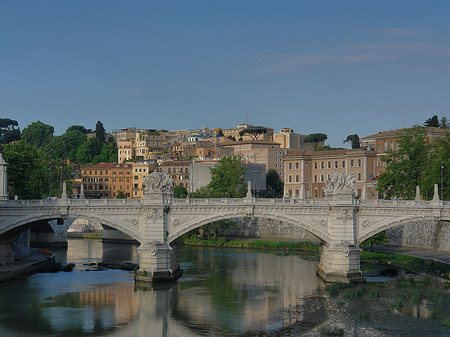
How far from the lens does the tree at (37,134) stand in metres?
176

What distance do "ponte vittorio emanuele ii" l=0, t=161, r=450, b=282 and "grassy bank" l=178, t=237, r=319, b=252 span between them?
19319 millimetres

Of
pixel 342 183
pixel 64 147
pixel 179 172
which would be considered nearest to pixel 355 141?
pixel 179 172

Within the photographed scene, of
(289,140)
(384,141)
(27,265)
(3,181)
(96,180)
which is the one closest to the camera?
(3,181)

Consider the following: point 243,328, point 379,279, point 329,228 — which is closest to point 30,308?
point 243,328

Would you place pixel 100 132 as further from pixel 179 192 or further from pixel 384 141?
pixel 384 141

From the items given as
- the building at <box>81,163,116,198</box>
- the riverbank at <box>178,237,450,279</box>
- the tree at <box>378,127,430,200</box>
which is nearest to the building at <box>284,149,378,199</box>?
the tree at <box>378,127,430,200</box>

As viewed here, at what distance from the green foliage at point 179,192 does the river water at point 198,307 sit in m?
48.4

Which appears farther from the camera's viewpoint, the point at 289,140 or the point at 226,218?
the point at 289,140

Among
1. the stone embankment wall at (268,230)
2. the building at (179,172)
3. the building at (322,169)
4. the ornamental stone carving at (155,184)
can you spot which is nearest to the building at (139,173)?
the building at (179,172)

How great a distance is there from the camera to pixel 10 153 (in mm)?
69562

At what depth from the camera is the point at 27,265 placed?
56.6m

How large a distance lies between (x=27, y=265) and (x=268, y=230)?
107ft

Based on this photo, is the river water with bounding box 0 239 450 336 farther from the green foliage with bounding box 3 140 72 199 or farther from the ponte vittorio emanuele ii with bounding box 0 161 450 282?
the green foliage with bounding box 3 140 72 199

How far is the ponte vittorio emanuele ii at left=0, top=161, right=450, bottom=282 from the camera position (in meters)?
50.3
